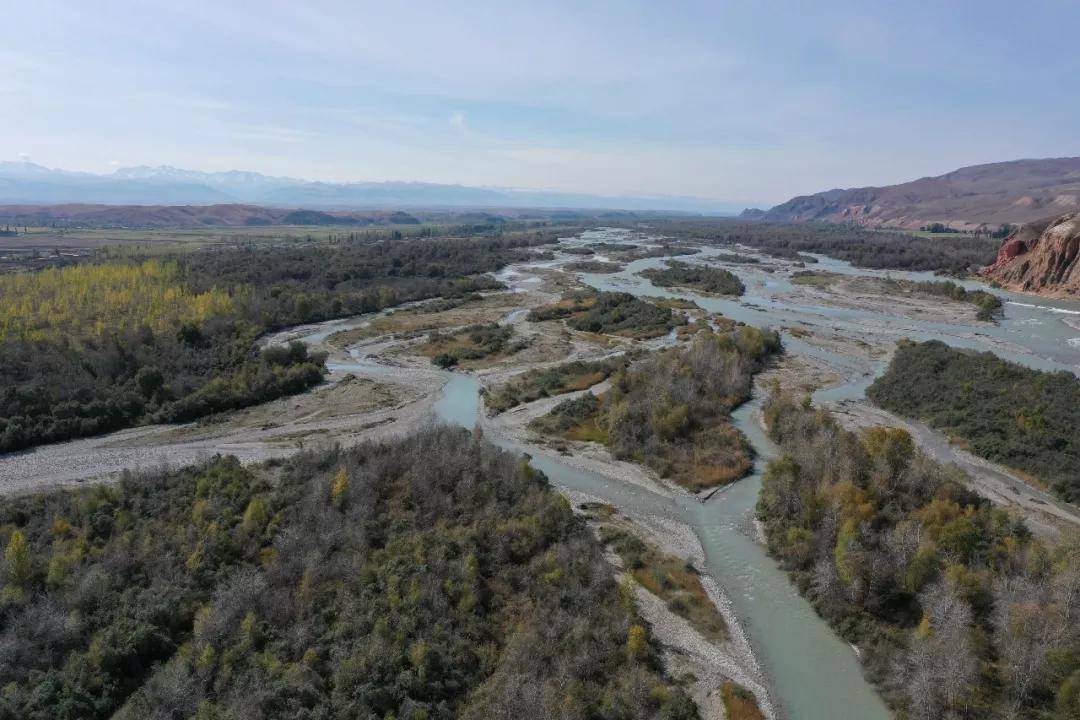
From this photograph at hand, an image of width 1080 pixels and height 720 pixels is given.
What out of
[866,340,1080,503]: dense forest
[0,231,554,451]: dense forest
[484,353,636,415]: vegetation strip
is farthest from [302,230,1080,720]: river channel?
[0,231,554,451]: dense forest

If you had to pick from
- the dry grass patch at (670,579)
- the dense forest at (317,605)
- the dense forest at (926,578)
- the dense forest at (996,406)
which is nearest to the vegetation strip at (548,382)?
the dense forest at (317,605)

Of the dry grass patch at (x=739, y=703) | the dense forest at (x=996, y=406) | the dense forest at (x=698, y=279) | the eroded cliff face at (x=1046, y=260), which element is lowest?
the dry grass patch at (x=739, y=703)

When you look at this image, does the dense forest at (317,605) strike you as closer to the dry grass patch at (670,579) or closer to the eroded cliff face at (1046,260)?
the dry grass patch at (670,579)

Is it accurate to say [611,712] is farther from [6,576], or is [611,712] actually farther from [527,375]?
[527,375]

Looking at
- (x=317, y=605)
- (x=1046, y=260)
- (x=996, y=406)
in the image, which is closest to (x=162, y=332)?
(x=317, y=605)

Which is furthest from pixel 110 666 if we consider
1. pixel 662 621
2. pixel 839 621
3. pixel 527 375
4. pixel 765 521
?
pixel 527 375

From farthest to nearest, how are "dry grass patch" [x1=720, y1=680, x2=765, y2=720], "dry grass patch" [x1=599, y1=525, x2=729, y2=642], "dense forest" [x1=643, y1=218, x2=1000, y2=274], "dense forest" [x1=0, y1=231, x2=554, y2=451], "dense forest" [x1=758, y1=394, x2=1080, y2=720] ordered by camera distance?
"dense forest" [x1=643, y1=218, x2=1000, y2=274]
"dense forest" [x1=0, y1=231, x2=554, y2=451]
"dry grass patch" [x1=599, y1=525, x2=729, y2=642]
"dry grass patch" [x1=720, y1=680, x2=765, y2=720]
"dense forest" [x1=758, y1=394, x2=1080, y2=720]

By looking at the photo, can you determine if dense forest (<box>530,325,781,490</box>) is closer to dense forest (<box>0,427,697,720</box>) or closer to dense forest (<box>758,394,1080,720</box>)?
dense forest (<box>758,394,1080,720</box>)
